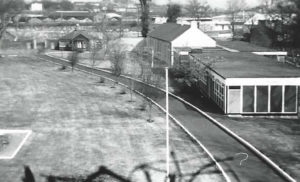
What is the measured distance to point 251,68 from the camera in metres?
31.9

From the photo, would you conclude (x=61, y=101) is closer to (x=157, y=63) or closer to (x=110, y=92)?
(x=110, y=92)

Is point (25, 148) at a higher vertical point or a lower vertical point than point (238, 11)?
lower

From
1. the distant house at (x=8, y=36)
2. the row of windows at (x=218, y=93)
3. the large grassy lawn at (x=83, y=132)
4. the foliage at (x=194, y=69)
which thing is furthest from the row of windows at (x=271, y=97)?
the distant house at (x=8, y=36)

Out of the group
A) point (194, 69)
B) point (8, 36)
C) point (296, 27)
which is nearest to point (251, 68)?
point (194, 69)

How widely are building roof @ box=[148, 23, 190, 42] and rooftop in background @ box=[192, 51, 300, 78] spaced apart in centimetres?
1313

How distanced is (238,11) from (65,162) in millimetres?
112211

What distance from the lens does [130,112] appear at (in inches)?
1201

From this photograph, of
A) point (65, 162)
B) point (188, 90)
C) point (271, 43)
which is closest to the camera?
point (65, 162)

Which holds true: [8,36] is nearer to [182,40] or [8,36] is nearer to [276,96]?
[182,40]

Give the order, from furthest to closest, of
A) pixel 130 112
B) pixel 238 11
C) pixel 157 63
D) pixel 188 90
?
1. pixel 238 11
2. pixel 157 63
3. pixel 188 90
4. pixel 130 112

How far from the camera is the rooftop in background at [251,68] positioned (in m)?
28.8

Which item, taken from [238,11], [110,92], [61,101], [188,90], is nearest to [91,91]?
[110,92]

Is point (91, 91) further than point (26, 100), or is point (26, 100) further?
point (91, 91)

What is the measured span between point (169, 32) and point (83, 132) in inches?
1320
